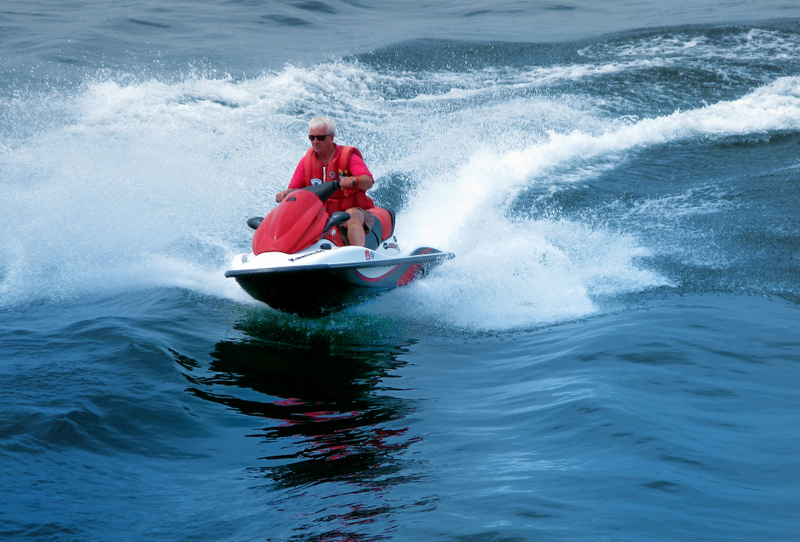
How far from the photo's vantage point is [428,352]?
18.5ft

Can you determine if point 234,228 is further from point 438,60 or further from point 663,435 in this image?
point 438,60

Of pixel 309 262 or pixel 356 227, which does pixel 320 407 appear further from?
pixel 356 227

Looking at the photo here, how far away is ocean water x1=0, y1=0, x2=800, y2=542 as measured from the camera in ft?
10.4

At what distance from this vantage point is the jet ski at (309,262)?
5.54 metres

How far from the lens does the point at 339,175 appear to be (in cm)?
646

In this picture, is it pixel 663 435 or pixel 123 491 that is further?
pixel 663 435

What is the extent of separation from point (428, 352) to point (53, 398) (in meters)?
2.66

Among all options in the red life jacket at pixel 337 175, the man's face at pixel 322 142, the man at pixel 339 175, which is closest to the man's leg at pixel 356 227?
the man at pixel 339 175

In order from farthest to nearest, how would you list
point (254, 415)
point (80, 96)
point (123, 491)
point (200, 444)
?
1. point (80, 96)
2. point (254, 415)
3. point (200, 444)
4. point (123, 491)

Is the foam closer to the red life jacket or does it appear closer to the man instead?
the man

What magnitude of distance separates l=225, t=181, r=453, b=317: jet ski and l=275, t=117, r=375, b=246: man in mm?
152

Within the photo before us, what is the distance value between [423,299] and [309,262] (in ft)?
5.83

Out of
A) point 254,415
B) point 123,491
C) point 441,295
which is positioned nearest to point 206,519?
point 123,491

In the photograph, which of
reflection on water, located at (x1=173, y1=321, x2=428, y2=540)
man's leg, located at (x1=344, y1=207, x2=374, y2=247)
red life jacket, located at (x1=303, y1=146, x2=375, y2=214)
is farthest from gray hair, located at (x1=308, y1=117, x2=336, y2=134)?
reflection on water, located at (x1=173, y1=321, x2=428, y2=540)
